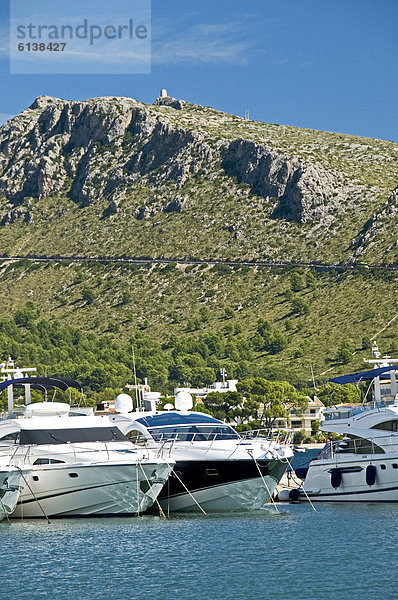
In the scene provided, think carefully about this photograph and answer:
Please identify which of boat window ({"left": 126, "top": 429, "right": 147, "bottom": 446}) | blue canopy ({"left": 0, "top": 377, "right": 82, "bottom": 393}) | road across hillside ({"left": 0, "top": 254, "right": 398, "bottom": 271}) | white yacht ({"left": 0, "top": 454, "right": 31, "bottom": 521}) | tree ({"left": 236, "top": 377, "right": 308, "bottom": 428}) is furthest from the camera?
road across hillside ({"left": 0, "top": 254, "right": 398, "bottom": 271})

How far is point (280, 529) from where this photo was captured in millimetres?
43156

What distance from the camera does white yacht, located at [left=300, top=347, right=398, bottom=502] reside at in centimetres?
5106

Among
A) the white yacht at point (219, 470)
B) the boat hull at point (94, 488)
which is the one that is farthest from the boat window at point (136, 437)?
the boat hull at point (94, 488)

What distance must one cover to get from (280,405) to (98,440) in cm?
8320

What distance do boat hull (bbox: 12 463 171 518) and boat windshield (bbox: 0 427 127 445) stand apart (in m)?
2.01

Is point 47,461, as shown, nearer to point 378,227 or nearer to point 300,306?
point 300,306

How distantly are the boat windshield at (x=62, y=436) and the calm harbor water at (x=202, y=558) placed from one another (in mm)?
3882

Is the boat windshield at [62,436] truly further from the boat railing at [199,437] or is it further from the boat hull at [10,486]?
the boat railing at [199,437]

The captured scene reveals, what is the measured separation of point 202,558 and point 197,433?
12.8m

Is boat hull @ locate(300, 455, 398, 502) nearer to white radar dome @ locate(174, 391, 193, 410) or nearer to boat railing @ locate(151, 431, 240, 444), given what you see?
boat railing @ locate(151, 431, 240, 444)

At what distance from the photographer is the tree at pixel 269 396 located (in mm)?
125562

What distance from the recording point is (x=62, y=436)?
152ft

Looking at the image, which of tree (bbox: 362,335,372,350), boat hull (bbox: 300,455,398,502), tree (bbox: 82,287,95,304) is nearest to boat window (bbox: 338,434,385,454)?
boat hull (bbox: 300,455,398,502)

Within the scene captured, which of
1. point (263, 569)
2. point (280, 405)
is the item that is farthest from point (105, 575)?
point (280, 405)
